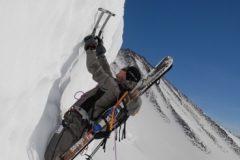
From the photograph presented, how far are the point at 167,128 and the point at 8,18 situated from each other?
159ft

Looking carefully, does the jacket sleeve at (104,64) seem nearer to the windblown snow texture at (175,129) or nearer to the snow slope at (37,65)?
the snow slope at (37,65)

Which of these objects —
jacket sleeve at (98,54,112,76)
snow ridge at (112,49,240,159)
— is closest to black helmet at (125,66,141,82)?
jacket sleeve at (98,54,112,76)

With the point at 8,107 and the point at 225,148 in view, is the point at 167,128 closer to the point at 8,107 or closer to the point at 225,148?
the point at 225,148

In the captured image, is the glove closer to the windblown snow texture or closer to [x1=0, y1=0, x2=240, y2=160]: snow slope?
[x1=0, y1=0, x2=240, y2=160]: snow slope

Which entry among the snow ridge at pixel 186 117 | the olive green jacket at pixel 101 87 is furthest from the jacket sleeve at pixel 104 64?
the snow ridge at pixel 186 117

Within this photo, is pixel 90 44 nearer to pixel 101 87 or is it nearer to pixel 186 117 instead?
pixel 101 87

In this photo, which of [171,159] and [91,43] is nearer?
[91,43]

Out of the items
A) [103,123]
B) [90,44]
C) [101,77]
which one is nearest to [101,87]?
[101,77]

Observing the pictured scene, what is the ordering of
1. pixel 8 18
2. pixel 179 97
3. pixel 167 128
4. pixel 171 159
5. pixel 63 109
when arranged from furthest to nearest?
pixel 179 97
pixel 167 128
pixel 171 159
pixel 63 109
pixel 8 18

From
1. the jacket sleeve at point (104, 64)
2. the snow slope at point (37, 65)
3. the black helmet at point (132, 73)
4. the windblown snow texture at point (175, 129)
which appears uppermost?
the windblown snow texture at point (175, 129)

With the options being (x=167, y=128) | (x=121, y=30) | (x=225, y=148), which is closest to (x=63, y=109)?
(x=121, y=30)

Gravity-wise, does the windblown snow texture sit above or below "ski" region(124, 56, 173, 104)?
above

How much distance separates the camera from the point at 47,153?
476 cm

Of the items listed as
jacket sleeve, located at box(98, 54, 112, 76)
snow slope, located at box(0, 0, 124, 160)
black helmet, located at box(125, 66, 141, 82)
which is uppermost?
black helmet, located at box(125, 66, 141, 82)
